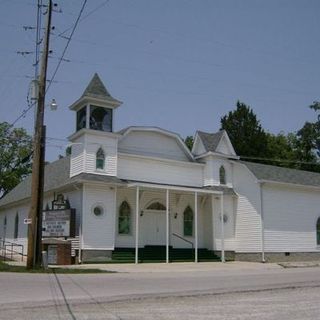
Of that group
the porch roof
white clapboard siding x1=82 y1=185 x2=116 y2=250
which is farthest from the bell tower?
the porch roof

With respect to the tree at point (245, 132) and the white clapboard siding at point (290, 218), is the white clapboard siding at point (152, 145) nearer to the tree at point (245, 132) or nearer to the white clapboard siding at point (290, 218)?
the white clapboard siding at point (290, 218)

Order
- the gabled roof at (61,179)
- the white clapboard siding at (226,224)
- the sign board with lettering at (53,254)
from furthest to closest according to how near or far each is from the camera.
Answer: the white clapboard siding at (226,224)
the gabled roof at (61,179)
the sign board with lettering at (53,254)

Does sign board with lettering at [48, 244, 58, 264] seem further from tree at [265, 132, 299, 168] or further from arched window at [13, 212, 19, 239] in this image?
tree at [265, 132, 299, 168]

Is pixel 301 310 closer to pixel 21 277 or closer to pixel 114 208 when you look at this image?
pixel 21 277

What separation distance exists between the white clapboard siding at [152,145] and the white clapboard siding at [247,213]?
3.98m

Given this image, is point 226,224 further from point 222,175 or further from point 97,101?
point 97,101

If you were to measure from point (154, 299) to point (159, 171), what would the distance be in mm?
19230

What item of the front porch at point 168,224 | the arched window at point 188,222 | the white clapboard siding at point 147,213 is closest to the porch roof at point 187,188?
the front porch at point 168,224

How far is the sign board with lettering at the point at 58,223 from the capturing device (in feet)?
91.2

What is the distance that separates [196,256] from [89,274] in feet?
34.7

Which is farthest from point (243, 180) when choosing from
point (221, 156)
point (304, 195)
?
point (304, 195)

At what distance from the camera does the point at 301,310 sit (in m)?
10.9

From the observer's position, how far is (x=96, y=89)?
30547mm

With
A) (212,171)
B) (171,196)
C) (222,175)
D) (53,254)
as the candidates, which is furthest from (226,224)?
(53,254)
